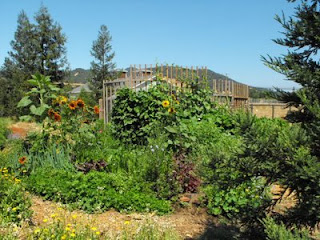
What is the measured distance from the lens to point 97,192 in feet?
14.3

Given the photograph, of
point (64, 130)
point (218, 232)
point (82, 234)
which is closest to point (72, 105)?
point (64, 130)

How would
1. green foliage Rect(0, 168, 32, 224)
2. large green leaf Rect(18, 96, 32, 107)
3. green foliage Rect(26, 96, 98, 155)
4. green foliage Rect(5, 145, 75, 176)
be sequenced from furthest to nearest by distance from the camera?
green foliage Rect(26, 96, 98, 155) < large green leaf Rect(18, 96, 32, 107) < green foliage Rect(5, 145, 75, 176) < green foliage Rect(0, 168, 32, 224)

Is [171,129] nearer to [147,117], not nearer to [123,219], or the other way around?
[147,117]

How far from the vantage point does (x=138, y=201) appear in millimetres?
4309

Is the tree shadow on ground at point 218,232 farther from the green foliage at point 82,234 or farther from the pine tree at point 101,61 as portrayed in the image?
the pine tree at point 101,61

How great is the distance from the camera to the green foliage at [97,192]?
4.29 m

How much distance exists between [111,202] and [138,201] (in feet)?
1.11

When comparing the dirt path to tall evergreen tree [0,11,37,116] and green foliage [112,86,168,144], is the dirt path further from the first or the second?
tall evergreen tree [0,11,37,116]

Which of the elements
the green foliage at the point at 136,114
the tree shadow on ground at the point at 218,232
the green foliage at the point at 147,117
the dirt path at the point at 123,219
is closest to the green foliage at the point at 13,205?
the dirt path at the point at 123,219

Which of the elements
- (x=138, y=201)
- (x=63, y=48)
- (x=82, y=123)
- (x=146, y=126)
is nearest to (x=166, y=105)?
(x=146, y=126)

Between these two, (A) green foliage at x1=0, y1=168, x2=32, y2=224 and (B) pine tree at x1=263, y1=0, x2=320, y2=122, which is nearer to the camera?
(B) pine tree at x1=263, y1=0, x2=320, y2=122

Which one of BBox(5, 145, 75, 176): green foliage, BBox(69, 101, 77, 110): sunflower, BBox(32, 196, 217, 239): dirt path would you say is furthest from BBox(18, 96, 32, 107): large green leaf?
BBox(32, 196, 217, 239): dirt path

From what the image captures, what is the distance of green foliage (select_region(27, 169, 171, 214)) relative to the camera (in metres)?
4.29

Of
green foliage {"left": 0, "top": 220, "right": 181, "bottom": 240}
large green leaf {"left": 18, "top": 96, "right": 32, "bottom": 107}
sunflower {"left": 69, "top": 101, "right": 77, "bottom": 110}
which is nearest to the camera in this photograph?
green foliage {"left": 0, "top": 220, "right": 181, "bottom": 240}
